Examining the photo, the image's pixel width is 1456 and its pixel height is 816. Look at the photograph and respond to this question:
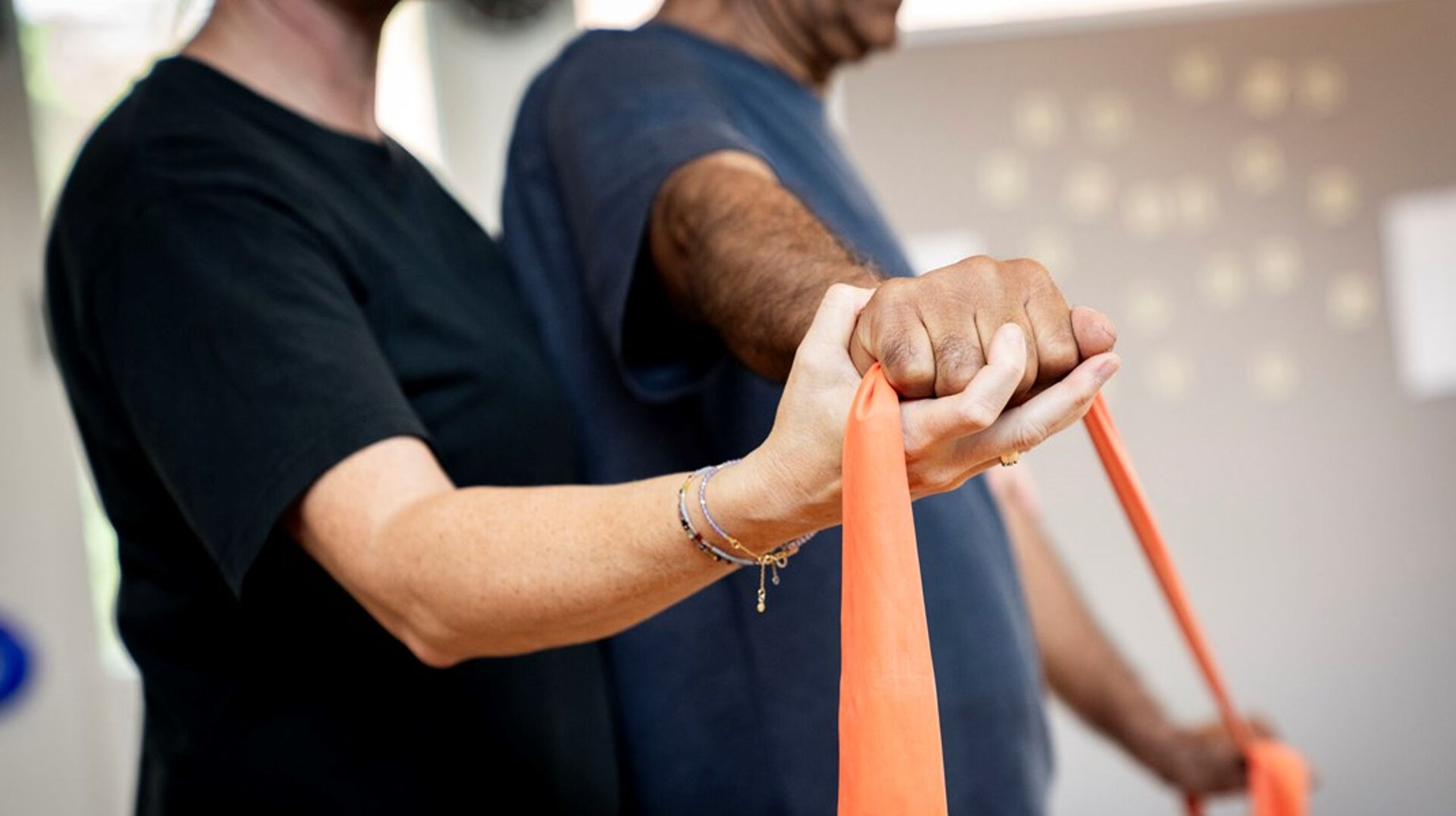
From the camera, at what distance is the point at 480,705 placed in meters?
0.85

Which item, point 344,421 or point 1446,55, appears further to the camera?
point 1446,55

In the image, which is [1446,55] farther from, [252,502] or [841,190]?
[252,502]

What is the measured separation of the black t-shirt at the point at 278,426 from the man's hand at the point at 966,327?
262mm

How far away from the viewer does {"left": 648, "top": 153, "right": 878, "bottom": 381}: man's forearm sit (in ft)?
2.20

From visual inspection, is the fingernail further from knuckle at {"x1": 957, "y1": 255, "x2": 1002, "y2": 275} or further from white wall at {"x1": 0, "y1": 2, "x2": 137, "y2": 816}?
white wall at {"x1": 0, "y1": 2, "x2": 137, "y2": 816}

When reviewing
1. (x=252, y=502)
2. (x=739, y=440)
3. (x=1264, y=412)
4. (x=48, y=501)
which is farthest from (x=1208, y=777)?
(x=48, y=501)

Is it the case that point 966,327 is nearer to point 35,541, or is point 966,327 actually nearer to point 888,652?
point 888,652

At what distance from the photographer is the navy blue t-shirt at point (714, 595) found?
2.79 feet

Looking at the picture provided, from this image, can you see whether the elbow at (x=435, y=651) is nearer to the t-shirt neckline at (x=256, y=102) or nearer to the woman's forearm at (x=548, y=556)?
the woman's forearm at (x=548, y=556)

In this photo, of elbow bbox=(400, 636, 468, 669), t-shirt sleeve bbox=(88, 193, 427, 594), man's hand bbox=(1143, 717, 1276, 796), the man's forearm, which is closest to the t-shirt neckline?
t-shirt sleeve bbox=(88, 193, 427, 594)

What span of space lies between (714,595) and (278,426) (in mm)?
334

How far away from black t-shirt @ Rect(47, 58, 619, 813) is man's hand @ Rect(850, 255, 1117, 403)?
0.86 ft

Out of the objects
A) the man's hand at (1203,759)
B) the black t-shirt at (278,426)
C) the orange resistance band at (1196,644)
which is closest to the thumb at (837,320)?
the orange resistance band at (1196,644)

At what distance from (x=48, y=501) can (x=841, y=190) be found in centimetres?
199
